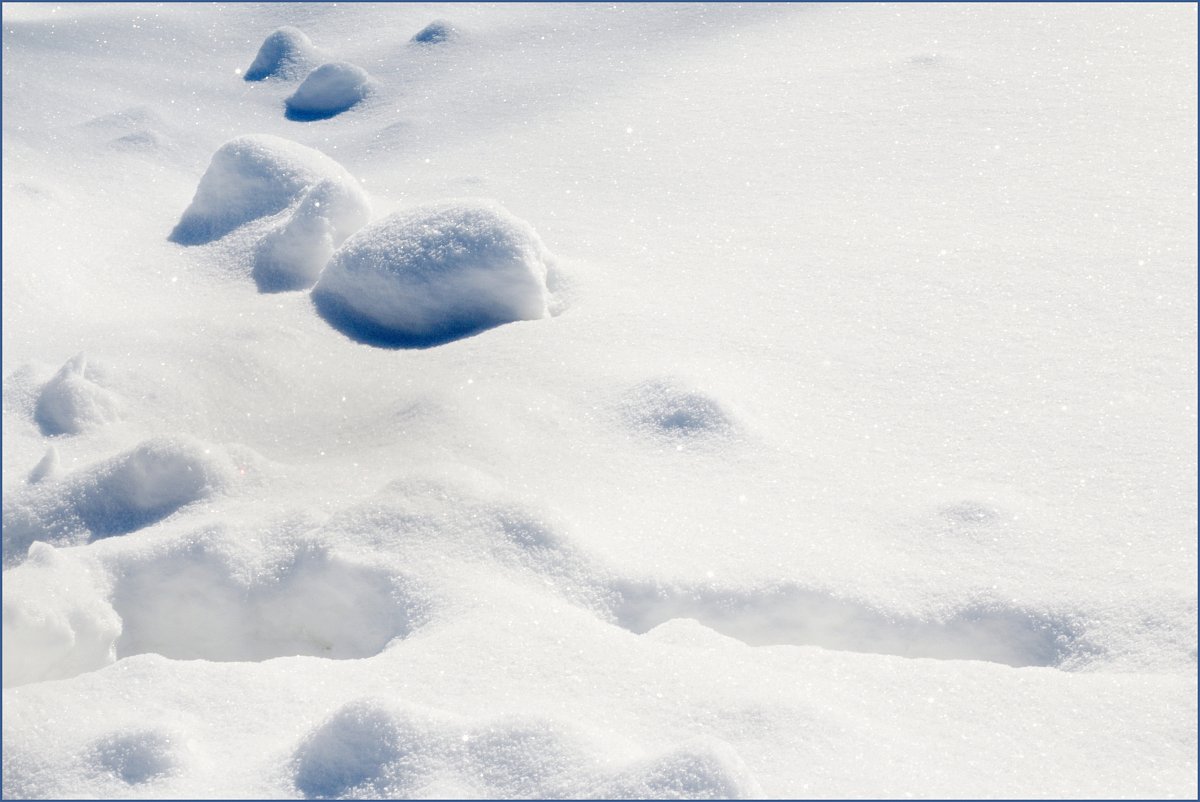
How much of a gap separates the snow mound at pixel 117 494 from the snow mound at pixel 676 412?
833 millimetres

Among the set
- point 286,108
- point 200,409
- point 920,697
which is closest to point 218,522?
point 200,409

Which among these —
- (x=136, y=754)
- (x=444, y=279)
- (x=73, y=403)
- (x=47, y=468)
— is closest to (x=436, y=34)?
(x=444, y=279)

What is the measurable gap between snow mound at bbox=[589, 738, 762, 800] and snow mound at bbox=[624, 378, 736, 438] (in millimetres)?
1036

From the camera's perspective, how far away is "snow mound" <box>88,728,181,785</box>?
5.06 ft

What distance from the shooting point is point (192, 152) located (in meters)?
4.26

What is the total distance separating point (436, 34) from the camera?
5129mm

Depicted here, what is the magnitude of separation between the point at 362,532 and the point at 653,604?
1.70 feet

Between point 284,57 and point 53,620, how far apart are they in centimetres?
374

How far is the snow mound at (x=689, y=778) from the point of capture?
1.43 metres

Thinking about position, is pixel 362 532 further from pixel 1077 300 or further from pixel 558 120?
pixel 558 120

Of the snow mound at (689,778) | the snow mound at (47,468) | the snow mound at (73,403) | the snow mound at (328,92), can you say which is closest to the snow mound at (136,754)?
the snow mound at (689,778)

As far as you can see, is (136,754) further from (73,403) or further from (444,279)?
(444,279)

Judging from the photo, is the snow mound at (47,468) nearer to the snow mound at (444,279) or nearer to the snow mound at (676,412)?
the snow mound at (444,279)

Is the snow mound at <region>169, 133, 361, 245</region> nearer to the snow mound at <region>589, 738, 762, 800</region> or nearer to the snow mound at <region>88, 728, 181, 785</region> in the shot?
the snow mound at <region>88, 728, 181, 785</region>
